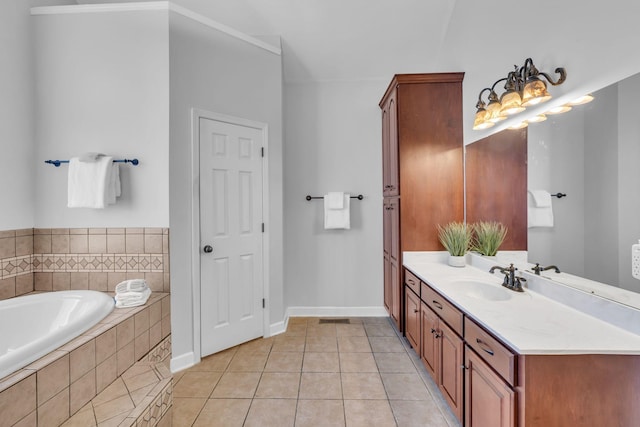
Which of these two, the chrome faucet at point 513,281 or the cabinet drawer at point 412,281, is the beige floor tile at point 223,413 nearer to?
the cabinet drawer at point 412,281

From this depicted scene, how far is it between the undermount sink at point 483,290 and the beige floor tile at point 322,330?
4.69 feet

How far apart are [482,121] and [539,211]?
0.81m

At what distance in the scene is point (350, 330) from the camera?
115 inches

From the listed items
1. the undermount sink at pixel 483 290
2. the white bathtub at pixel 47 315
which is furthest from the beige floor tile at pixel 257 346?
the undermount sink at pixel 483 290

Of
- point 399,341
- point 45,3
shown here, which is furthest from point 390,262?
point 45,3

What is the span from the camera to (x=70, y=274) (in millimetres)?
2117

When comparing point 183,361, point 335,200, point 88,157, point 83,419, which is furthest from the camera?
point 335,200

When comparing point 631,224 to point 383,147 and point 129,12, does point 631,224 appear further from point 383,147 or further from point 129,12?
point 129,12

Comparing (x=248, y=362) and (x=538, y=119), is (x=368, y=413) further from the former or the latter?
(x=538, y=119)

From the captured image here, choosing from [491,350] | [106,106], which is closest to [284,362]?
[491,350]

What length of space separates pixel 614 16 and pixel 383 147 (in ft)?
6.53

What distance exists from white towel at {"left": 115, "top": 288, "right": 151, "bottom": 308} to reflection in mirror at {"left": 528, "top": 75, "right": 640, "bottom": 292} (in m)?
2.48

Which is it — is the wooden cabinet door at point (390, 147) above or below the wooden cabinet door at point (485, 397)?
above

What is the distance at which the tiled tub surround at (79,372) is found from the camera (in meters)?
1.04
